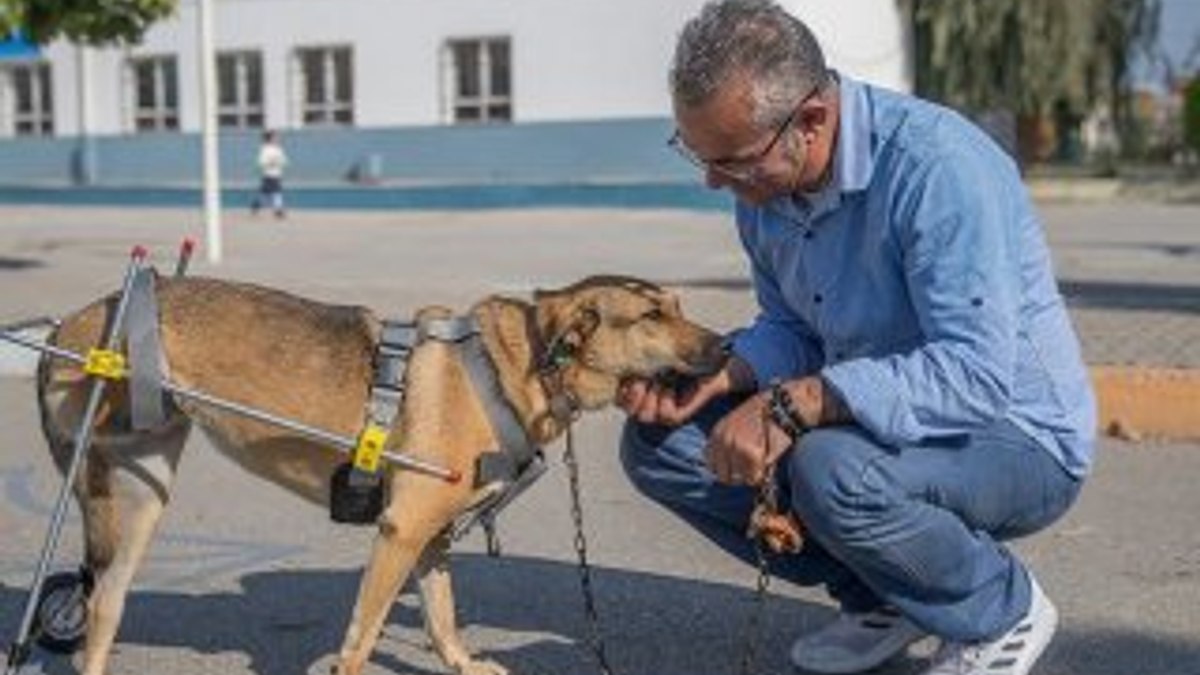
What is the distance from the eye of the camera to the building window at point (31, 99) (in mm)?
41875

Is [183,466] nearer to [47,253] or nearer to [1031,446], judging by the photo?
[1031,446]

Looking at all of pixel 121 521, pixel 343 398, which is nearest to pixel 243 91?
pixel 121 521

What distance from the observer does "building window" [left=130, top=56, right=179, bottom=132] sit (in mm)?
40000

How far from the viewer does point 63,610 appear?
16.5ft

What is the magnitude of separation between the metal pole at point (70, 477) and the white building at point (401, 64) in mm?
29031

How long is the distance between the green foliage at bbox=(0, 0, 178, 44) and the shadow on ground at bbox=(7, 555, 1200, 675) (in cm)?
1297

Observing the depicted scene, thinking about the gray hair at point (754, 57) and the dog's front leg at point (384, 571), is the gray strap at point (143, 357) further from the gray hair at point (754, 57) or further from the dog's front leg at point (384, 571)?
the gray hair at point (754, 57)

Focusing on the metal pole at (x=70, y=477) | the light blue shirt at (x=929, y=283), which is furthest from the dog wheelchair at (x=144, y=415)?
the light blue shirt at (x=929, y=283)

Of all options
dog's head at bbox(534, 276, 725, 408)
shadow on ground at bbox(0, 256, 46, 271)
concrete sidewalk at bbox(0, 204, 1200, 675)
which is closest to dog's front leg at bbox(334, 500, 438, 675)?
dog's head at bbox(534, 276, 725, 408)

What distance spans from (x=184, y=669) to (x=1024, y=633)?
2.15 metres

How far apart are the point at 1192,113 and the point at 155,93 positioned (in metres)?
21.8

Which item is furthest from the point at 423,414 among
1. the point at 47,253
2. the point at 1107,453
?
the point at 47,253

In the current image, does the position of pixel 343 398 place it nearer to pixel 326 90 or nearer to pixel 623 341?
pixel 623 341

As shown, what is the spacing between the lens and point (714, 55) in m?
3.75
